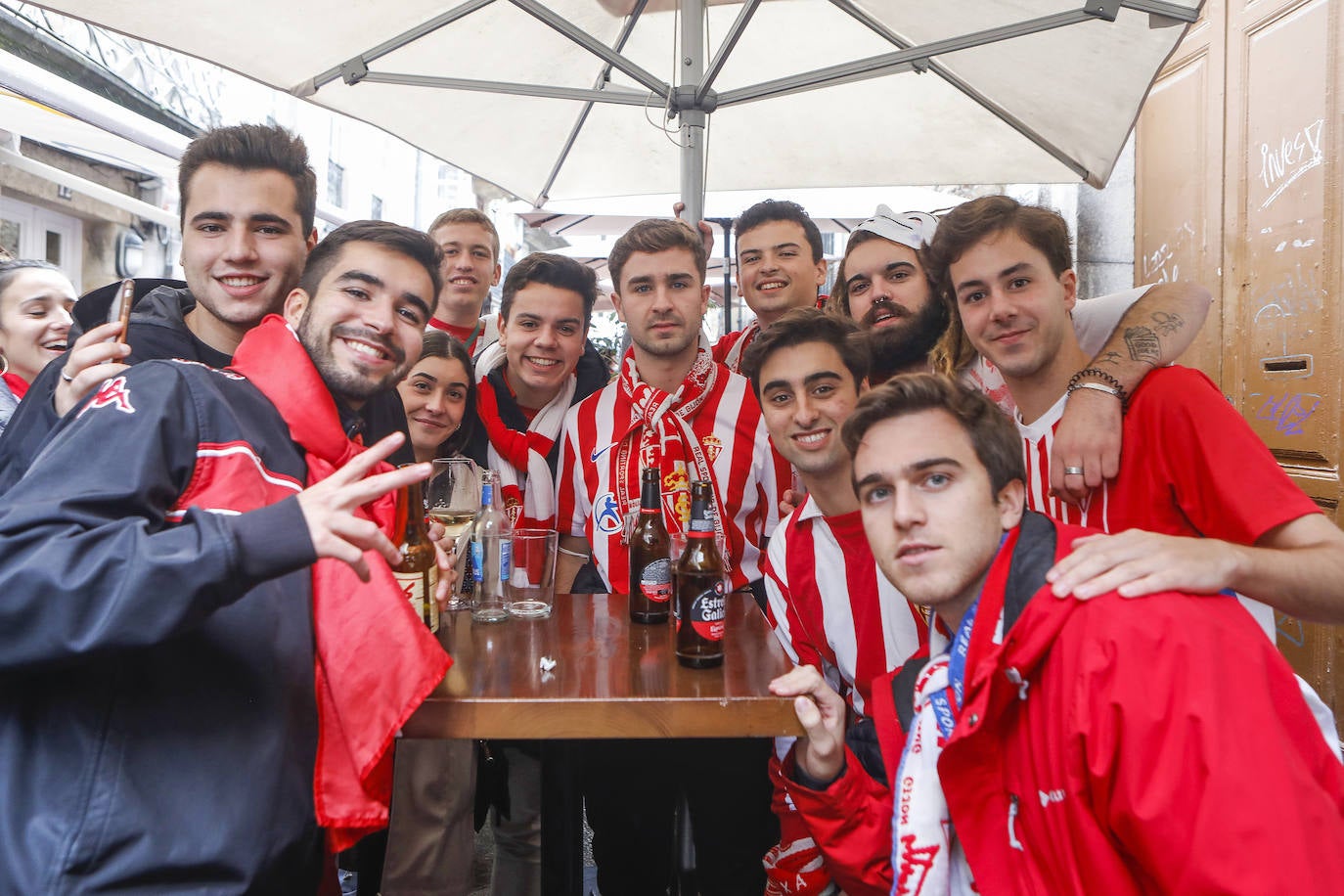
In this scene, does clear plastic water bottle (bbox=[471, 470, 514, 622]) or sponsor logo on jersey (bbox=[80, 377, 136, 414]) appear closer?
→ sponsor logo on jersey (bbox=[80, 377, 136, 414])

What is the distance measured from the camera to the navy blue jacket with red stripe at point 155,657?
1.07 metres

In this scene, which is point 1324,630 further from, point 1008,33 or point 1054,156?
point 1008,33

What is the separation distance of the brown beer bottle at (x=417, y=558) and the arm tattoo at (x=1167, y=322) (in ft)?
6.42

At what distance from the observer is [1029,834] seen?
1.36m

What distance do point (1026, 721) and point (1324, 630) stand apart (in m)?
2.86

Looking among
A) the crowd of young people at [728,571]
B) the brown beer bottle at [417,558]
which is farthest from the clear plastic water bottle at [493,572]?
the crowd of young people at [728,571]

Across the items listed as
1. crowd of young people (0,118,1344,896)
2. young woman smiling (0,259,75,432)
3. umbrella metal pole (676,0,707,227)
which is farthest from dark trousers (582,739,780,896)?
young woman smiling (0,259,75,432)

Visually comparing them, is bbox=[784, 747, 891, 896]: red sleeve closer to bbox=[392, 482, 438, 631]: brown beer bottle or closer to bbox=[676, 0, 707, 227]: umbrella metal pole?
bbox=[392, 482, 438, 631]: brown beer bottle

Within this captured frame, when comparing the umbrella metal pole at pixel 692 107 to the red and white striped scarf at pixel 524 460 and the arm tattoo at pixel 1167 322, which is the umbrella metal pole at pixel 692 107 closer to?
the red and white striped scarf at pixel 524 460

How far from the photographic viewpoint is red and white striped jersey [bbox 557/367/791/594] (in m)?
2.81

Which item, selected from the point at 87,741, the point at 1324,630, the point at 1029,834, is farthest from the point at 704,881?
the point at 1324,630

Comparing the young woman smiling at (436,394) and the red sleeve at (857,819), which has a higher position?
the young woman smiling at (436,394)

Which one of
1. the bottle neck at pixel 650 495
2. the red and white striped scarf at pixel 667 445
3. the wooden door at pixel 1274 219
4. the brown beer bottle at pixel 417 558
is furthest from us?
the wooden door at pixel 1274 219

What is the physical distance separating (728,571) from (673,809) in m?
0.79
